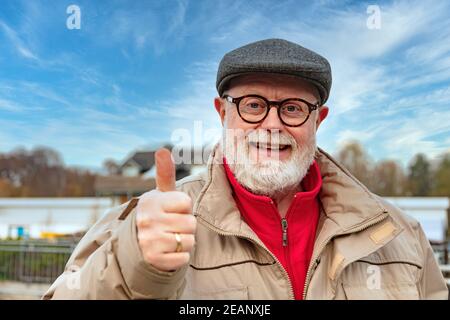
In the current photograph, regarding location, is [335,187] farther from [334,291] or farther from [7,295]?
[7,295]

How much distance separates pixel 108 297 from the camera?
1081mm

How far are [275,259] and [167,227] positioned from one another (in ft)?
1.78

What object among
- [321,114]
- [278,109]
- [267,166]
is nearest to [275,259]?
[267,166]

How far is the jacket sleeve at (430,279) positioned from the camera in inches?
62.8

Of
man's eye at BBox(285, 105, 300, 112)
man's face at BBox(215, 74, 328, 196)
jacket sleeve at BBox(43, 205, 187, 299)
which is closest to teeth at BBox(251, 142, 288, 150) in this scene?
man's face at BBox(215, 74, 328, 196)

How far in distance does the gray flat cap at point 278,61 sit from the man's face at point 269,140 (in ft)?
0.12

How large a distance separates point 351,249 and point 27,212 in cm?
1437

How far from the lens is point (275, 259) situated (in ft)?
4.54

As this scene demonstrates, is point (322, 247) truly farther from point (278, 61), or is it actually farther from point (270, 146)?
point (278, 61)

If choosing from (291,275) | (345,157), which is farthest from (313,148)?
(291,275)

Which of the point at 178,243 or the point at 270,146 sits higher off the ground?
the point at 270,146

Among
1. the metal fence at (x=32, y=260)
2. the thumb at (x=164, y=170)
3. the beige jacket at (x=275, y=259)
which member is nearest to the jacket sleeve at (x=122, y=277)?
the beige jacket at (x=275, y=259)

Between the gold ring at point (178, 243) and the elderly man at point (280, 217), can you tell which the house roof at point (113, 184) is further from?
the gold ring at point (178, 243)

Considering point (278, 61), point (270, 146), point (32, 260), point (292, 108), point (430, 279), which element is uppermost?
point (278, 61)
